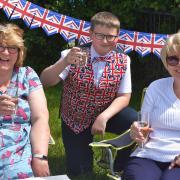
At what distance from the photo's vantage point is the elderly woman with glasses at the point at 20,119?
3418 millimetres

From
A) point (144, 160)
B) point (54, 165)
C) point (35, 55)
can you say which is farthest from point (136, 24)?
point (144, 160)

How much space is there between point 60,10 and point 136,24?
1415 mm

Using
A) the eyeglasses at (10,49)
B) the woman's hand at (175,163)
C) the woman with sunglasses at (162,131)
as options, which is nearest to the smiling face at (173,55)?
the woman with sunglasses at (162,131)

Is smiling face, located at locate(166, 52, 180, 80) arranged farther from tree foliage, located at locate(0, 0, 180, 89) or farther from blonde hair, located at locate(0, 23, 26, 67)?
tree foliage, located at locate(0, 0, 180, 89)

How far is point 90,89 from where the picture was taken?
4.29 meters

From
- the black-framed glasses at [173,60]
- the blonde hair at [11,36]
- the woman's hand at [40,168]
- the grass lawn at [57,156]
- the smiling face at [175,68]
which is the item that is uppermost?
the blonde hair at [11,36]

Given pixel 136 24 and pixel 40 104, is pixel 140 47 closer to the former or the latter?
pixel 40 104

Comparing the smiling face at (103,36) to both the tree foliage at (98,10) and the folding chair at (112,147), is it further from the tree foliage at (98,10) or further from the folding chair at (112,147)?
the tree foliage at (98,10)

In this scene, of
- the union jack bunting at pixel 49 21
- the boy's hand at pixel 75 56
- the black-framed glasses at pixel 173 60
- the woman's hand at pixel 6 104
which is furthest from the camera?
the union jack bunting at pixel 49 21

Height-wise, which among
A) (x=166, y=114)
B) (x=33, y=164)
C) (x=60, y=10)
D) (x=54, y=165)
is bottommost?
(x=54, y=165)

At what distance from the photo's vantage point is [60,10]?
8.95m

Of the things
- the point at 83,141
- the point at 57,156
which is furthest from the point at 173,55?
the point at 57,156

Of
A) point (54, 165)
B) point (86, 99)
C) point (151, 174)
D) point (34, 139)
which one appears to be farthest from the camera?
point (54, 165)

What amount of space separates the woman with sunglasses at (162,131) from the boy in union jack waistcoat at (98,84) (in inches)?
22.0
